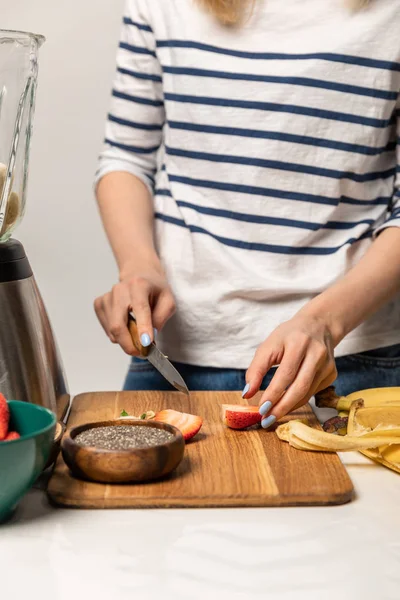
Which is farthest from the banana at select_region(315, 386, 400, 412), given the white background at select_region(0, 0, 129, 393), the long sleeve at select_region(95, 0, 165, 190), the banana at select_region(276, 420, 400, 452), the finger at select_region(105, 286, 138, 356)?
the white background at select_region(0, 0, 129, 393)

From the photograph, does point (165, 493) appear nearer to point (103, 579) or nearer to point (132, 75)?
point (103, 579)

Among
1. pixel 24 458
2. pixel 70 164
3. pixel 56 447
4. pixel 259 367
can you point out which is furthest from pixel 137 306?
pixel 70 164

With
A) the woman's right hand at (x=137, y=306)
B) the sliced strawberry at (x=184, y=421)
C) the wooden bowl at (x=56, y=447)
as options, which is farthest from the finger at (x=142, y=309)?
the wooden bowl at (x=56, y=447)

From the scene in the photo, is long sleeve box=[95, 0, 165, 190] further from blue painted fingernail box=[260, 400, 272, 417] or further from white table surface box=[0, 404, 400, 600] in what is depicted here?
white table surface box=[0, 404, 400, 600]

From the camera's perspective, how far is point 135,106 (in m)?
1.32

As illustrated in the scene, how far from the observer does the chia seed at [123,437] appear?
32.6 inches

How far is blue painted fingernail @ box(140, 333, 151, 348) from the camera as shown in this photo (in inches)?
40.8

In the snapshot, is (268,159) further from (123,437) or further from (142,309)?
(123,437)

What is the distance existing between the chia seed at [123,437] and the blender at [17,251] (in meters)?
0.10

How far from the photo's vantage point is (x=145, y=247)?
1227mm

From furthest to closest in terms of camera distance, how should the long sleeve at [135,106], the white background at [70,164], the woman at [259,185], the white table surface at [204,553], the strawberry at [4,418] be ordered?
the white background at [70,164] → the long sleeve at [135,106] → the woman at [259,185] → the strawberry at [4,418] → the white table surface at [204,553]

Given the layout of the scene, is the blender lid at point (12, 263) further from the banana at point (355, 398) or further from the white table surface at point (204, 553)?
the banana at point (355, 398)

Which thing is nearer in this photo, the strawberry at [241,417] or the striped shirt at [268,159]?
the strawberry at [241,417]

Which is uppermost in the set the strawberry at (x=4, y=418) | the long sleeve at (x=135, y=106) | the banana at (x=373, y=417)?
the long sleeve at (x=135, y=106)
